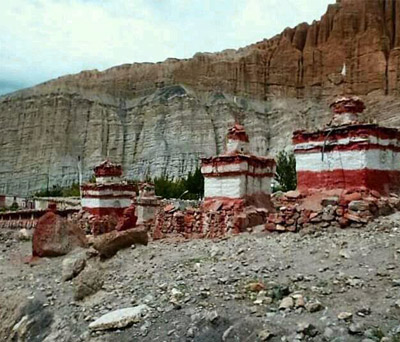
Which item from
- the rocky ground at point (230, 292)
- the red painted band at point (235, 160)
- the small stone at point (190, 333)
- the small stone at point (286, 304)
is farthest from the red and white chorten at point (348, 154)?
the small stone at point (190, 333)

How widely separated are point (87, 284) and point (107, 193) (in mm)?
9643

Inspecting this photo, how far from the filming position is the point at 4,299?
912cm

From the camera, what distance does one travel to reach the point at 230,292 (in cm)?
706

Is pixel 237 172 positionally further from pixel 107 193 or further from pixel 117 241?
pixel 107 193

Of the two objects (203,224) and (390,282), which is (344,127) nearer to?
(203,224)

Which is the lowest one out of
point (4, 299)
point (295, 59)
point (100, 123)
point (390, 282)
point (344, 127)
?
point (4, 299)

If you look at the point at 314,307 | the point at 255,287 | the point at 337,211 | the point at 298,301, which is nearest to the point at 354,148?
the point at 337,211

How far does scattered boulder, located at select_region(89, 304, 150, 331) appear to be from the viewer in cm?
685

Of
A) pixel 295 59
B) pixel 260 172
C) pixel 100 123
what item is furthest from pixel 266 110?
pixel 260 172

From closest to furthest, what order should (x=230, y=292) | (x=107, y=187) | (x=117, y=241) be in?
(x=230, y=292), (x=117, y=241), (x=107, y=187)

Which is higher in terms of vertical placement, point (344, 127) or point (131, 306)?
point (344, 127)

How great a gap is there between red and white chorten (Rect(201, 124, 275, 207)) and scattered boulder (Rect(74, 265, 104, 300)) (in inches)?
159

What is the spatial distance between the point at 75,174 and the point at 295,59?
33.9 m

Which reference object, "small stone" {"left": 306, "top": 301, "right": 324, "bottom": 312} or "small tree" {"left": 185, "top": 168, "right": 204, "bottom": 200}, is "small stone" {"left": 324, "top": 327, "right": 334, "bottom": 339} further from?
"small tree" {"left": 185, "top": 168, "right": 204, "bottom": 200}
